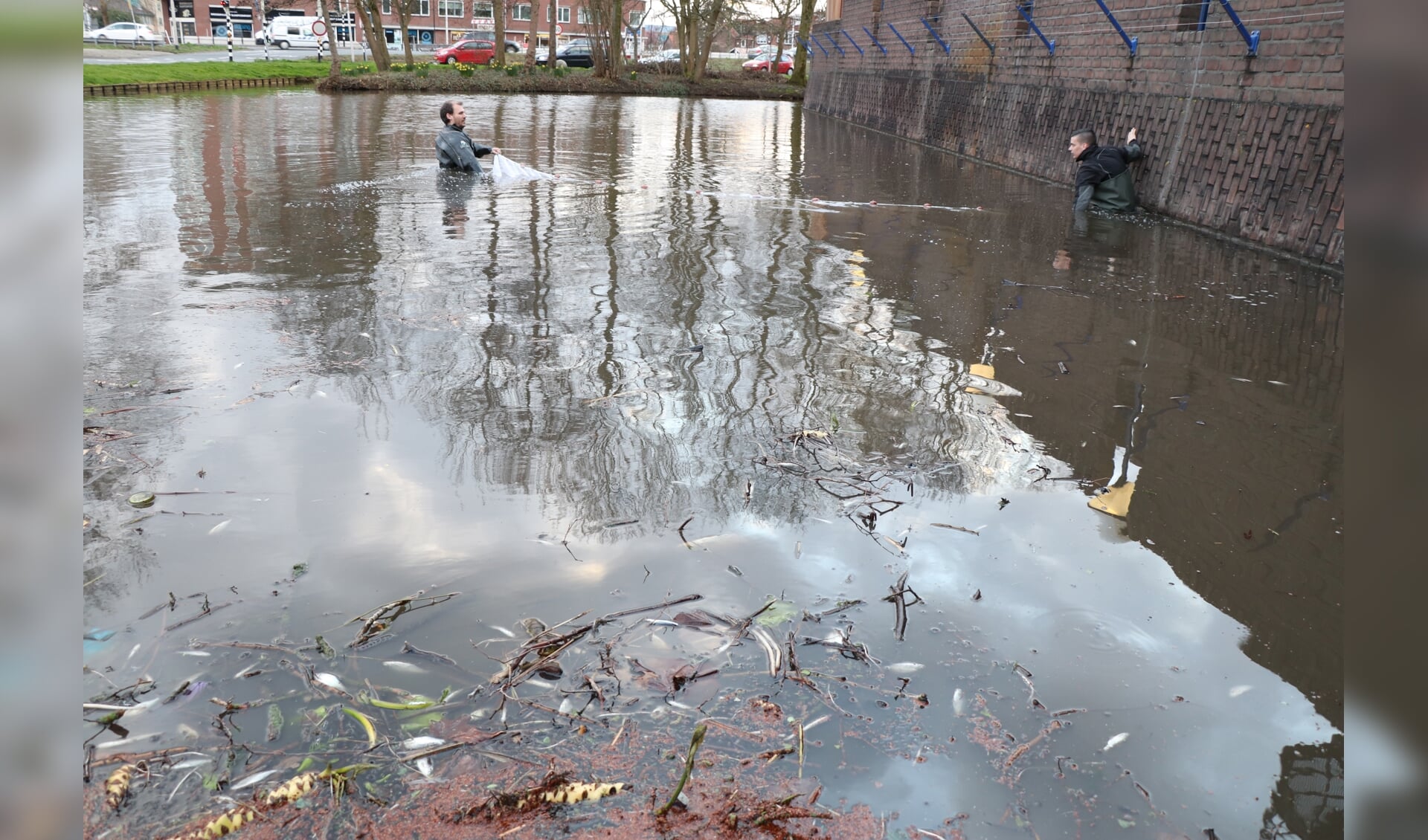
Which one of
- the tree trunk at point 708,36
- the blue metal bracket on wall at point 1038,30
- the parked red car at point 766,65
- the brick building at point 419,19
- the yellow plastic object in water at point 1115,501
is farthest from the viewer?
the brick building at point 419,19

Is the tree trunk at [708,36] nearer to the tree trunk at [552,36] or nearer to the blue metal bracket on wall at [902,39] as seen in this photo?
the tree trunk at [552,36]

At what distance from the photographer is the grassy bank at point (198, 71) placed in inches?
1072

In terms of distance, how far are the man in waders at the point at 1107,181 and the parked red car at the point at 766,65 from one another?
3839 cm

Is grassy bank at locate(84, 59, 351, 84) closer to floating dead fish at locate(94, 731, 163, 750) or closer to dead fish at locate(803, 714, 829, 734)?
floating dead fish at locate(94, 731, 163, 750)

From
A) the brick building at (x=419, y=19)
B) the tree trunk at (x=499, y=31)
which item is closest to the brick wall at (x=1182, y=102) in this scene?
the tree trunk at (x=499, y=31)

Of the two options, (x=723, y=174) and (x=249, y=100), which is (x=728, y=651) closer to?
(x=723, y=174)

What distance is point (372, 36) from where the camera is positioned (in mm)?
38531

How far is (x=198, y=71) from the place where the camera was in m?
31.6

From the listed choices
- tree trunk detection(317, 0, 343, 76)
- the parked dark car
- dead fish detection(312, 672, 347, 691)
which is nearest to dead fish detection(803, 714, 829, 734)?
dead fish detection(312, 672, 347, 691)

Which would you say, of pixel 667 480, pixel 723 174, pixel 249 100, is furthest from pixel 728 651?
pixel 249 100

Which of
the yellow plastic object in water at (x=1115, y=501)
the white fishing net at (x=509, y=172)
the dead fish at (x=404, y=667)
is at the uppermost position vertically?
the white fishing net at (x=509, y=172)

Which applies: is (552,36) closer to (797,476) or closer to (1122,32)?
(1122,32)

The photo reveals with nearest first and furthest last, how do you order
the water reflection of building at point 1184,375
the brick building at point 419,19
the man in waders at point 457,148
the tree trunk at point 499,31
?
the water reflection of building at point 1184,375 → the man in waders at point 457,148 → the tree trunk at point 499,31 → the brick building at point 419,19

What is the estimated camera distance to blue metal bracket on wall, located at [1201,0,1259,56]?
10117 millimetres
